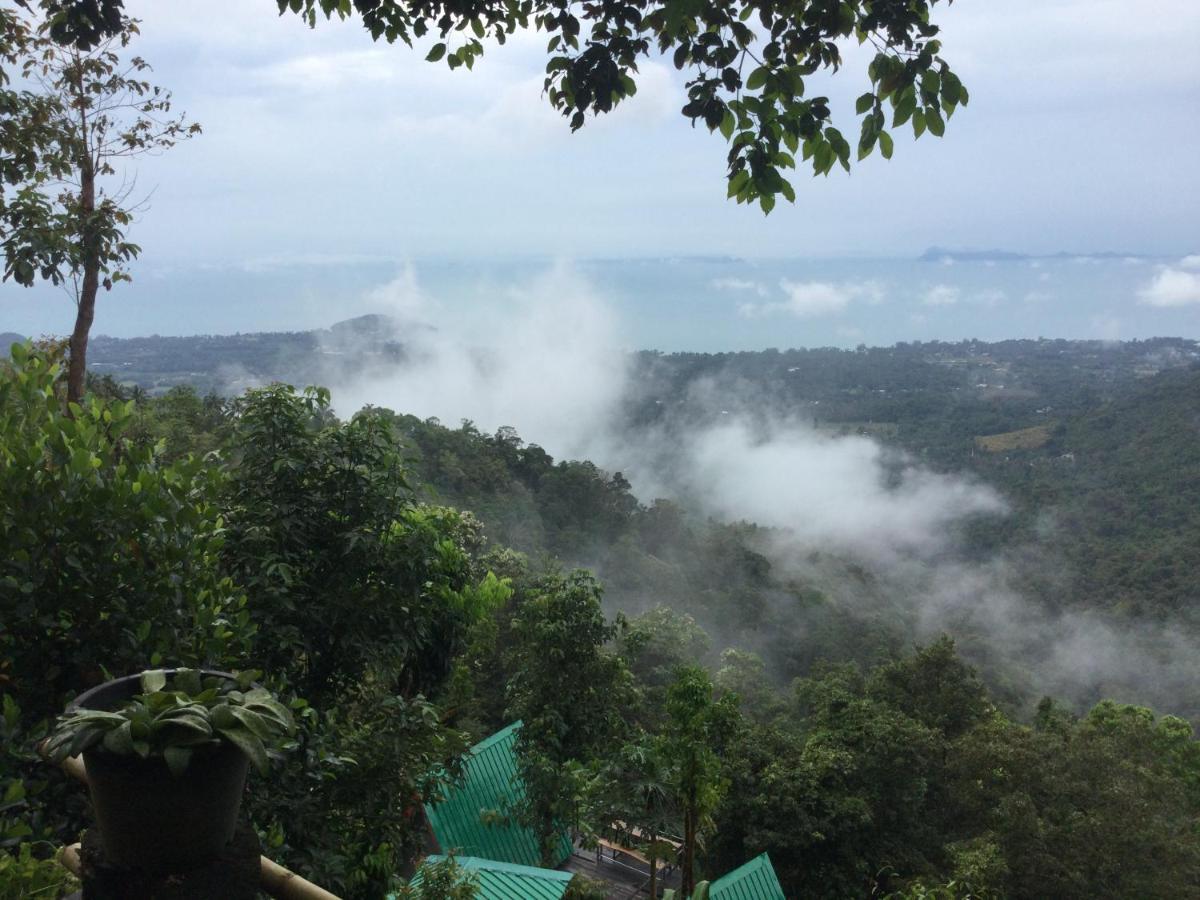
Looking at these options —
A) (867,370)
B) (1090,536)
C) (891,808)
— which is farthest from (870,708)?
(867,370)

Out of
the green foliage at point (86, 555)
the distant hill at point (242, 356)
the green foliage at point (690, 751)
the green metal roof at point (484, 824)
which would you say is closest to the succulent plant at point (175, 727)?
the green foliage at point (86, 555)

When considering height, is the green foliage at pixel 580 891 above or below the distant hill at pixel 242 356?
below

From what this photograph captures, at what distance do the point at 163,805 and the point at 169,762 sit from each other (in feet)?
0.37

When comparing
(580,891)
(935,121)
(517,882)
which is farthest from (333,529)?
(580,891)

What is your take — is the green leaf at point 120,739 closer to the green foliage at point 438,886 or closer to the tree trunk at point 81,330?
the green foliage at point 438,886

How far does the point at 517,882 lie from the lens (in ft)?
20.9

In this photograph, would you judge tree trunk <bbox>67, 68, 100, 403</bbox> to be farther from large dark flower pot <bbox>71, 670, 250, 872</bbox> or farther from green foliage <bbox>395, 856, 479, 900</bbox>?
large dark flower pot <bbox>71, 670, 250, 872</bbox>

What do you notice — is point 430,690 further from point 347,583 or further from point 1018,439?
point 1018,439

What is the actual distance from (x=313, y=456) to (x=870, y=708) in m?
10.9

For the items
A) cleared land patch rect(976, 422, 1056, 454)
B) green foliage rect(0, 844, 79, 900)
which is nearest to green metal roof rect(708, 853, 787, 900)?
green foliage rect(0, 844, 79, 900)

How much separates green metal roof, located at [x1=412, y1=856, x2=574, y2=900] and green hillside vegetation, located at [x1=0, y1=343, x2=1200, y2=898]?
2.02 feet

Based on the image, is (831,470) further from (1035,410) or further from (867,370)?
(867,370)

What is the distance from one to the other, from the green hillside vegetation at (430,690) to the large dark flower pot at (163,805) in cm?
35

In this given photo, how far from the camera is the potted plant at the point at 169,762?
1.14 metres
